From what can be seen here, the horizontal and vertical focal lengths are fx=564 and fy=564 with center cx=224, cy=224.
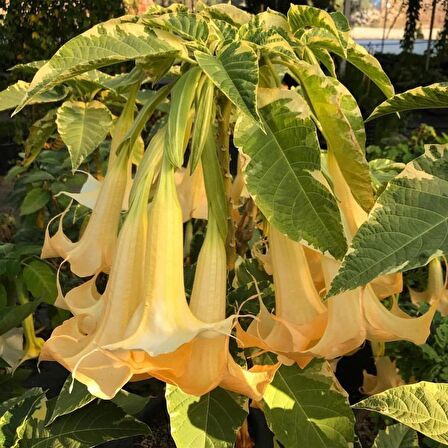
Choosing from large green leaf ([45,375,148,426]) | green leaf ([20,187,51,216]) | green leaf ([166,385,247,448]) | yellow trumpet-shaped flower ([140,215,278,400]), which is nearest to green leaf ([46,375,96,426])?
large green leaf ([45,375,148,426])

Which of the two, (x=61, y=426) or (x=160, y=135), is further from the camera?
(x=61, y=426)

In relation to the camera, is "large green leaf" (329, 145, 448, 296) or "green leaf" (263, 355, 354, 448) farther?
"green leaf" (263, 355, 354, 448)

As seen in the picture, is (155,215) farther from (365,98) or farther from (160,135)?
(365,98)

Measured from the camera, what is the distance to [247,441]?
2.85 feet

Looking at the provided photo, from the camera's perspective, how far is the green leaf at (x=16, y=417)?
0.74 meters

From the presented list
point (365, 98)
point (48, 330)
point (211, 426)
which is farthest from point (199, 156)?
point (365, 98)

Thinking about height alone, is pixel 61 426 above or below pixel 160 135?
below

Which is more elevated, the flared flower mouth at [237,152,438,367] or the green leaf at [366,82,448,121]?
the green leaf at [366,82,448,121]

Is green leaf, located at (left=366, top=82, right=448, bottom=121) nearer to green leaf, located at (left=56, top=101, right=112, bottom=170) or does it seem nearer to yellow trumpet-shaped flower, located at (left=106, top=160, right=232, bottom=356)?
yellow trumpet-shaped flower, located at (left=106, top=160, right=232, bottom=356)

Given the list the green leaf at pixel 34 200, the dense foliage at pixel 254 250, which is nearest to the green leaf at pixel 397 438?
the dense foliage at pixel 254 250

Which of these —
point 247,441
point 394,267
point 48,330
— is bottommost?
point 48,330

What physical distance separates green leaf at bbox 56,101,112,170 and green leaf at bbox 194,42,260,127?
0.46 metres

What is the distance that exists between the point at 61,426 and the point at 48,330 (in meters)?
0.83

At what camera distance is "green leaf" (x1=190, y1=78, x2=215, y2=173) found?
53 centimetres
